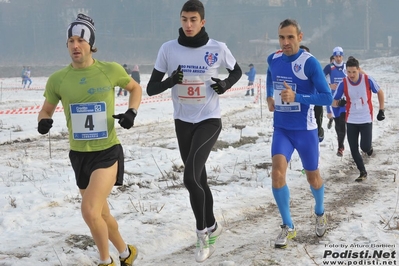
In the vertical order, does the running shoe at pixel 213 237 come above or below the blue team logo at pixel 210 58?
below

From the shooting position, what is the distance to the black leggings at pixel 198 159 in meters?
5.08

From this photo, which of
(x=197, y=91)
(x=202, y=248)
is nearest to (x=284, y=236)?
(x=202, y=248)

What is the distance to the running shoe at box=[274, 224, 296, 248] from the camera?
5301mm

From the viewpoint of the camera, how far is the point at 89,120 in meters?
4.56

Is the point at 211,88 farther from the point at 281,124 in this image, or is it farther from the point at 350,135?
the point at 350,135

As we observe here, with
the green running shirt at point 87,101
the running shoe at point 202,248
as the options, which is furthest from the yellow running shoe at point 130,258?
the green running shirt at point 87,101

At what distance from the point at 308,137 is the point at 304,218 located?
126cm

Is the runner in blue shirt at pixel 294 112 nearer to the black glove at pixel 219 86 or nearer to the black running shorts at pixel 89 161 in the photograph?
the black glove at pixel 219 86

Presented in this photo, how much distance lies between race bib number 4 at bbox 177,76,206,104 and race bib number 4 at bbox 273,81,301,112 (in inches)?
34.7

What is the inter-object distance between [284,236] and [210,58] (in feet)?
5.86

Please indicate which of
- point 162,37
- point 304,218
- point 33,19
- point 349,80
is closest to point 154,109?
point 349,80

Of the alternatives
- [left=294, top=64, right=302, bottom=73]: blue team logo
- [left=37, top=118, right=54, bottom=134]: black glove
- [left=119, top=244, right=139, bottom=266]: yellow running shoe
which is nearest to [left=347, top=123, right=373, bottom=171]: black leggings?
[left=294, top=64, right=302, bottom=73]: blue team logo

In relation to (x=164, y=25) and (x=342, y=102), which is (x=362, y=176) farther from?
(x=164, y=25)

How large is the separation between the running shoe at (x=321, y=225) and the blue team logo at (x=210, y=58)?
6.17ft
